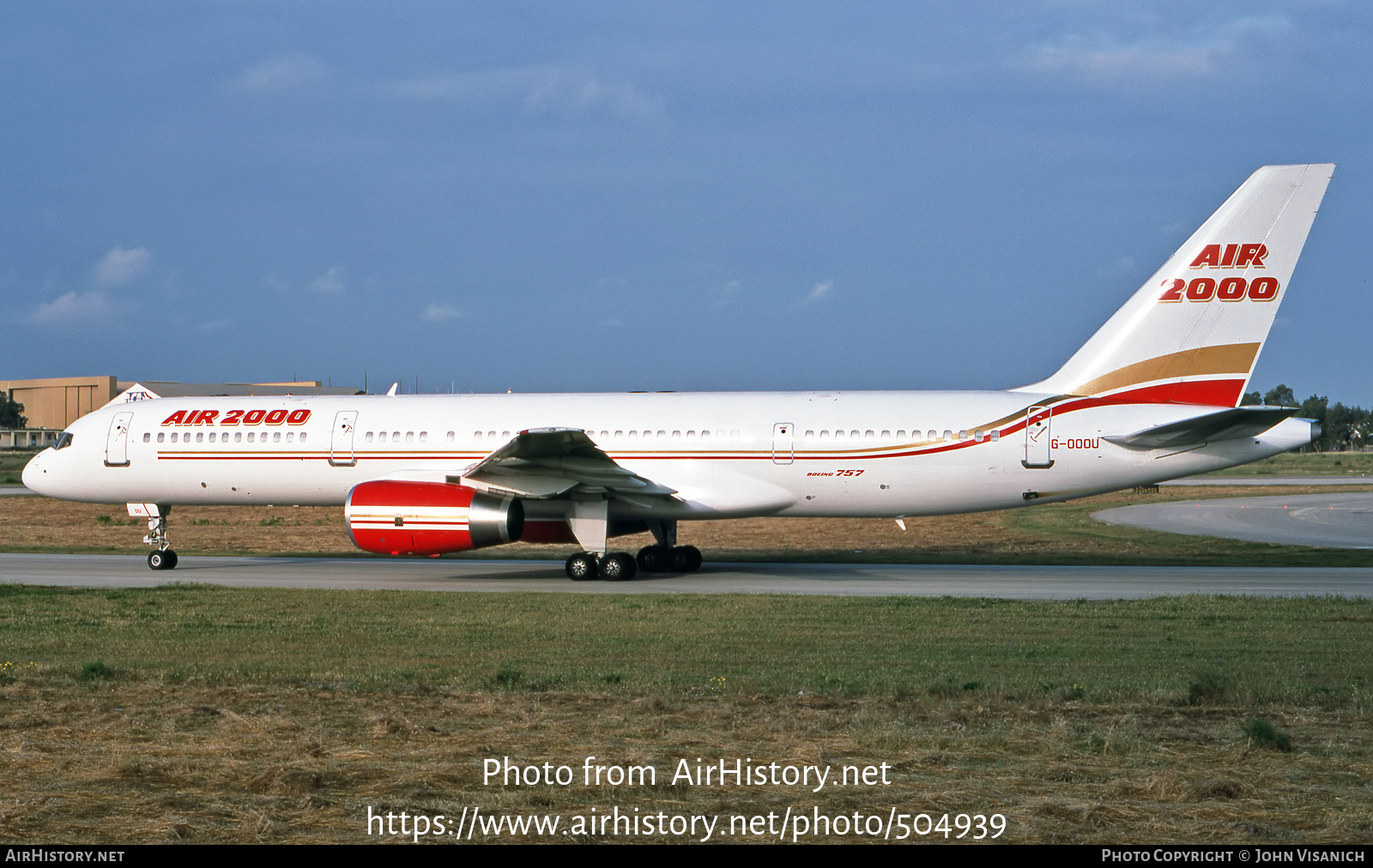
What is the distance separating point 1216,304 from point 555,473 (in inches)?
444

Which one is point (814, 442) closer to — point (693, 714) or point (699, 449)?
point (699, 449)

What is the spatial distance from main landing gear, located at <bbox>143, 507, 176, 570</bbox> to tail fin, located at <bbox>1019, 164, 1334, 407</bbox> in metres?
16.7

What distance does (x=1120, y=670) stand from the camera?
11.3 m

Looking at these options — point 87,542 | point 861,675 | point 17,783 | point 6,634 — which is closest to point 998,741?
point 861,675

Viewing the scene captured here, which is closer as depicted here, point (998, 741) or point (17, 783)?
point (17, 783)

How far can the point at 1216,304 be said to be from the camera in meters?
21.2

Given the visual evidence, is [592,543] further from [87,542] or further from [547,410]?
[87,542]

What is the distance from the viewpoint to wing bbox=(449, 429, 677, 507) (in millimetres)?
21297

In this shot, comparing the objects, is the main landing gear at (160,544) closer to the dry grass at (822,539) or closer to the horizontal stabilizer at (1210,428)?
the dry grass at (822,539)

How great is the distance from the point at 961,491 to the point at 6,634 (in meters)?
14.3

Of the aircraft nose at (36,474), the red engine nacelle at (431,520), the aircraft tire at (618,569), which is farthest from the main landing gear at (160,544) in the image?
the aircraft tire at (618,569)

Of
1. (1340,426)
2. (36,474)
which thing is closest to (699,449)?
(36,474)

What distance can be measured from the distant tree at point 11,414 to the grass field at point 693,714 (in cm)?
11178

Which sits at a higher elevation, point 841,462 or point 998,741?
point 841,462
